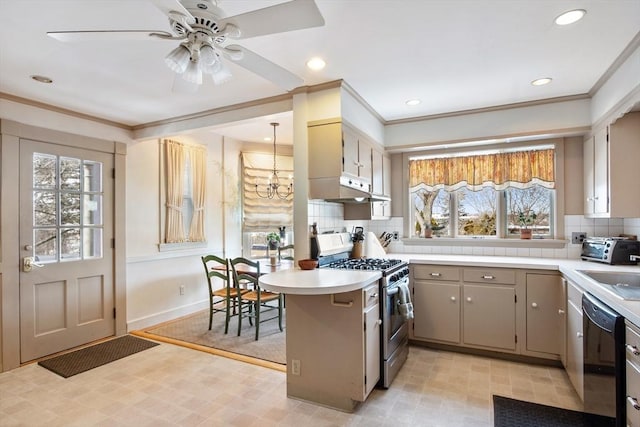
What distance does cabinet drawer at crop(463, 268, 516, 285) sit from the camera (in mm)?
3088

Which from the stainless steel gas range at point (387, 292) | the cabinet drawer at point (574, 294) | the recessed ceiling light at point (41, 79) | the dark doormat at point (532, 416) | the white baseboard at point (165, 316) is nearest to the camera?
the dark doormat at point (532, 416)

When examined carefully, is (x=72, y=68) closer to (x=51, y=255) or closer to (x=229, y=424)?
(x=51, y=255)

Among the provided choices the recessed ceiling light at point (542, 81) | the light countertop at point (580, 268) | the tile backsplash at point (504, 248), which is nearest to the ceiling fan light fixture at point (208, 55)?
the tile backsplash at point (504, 248)

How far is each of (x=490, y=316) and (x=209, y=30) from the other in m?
3.18

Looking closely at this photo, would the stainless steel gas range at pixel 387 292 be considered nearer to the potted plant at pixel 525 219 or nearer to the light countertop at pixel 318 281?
the light countertop at pixel 318 281

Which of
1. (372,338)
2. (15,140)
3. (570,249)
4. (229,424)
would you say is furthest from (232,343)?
(570,249)

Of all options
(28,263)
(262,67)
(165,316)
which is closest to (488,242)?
(262,67)

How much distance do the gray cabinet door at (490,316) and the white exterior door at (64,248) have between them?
12.5ft

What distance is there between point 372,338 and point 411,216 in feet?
6.86

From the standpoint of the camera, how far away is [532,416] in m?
2.26

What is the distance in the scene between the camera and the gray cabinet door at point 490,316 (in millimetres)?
3084

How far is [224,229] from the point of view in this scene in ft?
16.6

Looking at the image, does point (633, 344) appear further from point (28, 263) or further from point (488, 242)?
point (28, 263)

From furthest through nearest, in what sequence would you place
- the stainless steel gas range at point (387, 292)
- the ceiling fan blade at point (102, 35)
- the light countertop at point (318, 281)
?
1. the stainless steel gas range at point (387, 292)
2. the light countertop at point (318, 281)
3. the ceiling fan blade at point (102, 35)
